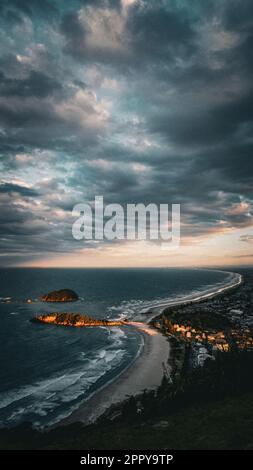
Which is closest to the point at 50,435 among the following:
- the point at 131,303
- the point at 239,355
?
the point at 239,355

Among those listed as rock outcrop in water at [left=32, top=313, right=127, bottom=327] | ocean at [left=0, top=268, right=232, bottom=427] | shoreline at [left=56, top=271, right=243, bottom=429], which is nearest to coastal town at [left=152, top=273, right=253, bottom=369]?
shoreline at [left=56, top=271, right=243, bottom=429]

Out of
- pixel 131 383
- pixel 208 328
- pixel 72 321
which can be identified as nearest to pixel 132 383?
pixel 131 383

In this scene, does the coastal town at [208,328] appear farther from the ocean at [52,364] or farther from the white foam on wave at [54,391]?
the white foam on wave at [54,391]

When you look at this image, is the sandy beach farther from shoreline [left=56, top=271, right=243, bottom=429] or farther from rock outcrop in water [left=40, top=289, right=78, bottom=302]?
rock outcrop in water [left=40, top=289, right=78, bottom=302]

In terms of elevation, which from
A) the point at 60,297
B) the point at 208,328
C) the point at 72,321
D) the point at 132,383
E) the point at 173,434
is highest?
the point at 173,434

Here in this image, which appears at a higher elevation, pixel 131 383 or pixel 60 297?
pixel 131 383

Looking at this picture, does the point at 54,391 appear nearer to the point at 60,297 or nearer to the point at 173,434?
the point at 173,434

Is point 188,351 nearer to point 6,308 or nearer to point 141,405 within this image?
point 141,405

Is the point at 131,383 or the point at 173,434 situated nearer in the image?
the point at 173,434
